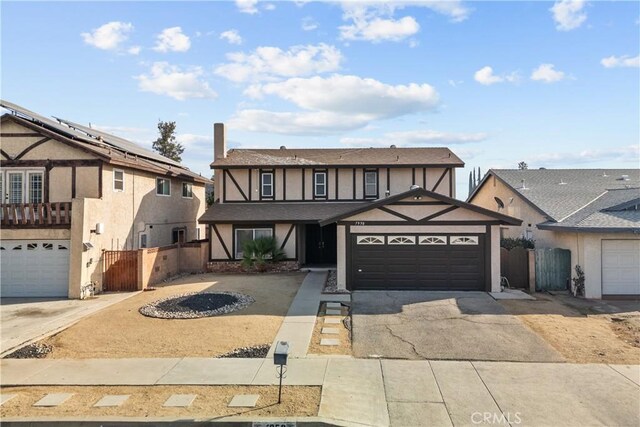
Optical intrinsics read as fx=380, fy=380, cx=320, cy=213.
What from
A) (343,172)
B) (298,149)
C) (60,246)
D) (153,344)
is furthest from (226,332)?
(298,149)

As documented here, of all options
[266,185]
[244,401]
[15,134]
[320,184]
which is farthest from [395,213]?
[15,134]

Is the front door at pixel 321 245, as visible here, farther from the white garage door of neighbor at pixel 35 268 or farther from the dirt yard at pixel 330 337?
the white garage door of neighbor at pixel 35 268

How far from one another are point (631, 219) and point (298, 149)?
58.2 feet

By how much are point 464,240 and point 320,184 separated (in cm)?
990

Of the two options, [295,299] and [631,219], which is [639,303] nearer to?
[631,219]

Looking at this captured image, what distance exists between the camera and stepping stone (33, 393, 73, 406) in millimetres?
6609

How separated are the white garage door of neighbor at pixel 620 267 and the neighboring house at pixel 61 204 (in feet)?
65.7

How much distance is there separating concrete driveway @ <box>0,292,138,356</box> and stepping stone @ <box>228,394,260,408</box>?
6568 millimetres

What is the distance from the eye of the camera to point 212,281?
57.7 ft

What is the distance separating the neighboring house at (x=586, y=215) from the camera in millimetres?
14078

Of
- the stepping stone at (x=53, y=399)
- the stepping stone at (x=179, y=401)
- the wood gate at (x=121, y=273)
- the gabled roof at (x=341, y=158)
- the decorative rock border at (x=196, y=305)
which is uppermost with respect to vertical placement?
the gabled roof at (x=341, y=158)

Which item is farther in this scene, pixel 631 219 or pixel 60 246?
pixel 60 246

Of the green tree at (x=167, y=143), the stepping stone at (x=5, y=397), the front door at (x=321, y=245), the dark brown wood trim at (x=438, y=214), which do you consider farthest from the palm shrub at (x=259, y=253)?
the green tree at (x=167, y=143)

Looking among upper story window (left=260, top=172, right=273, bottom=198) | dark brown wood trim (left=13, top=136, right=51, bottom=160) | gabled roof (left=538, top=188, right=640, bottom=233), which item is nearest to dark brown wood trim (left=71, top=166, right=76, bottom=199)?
dark brown wood trim (left=13, top=136, right=51, bottom=160)
